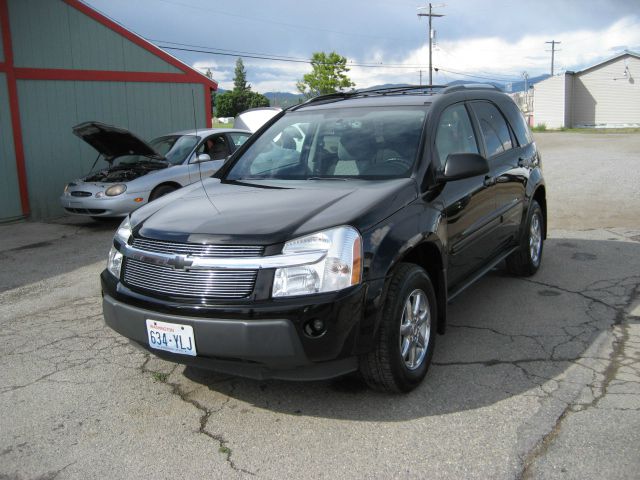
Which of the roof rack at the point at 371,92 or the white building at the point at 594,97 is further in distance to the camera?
the white building at the point at 594,97

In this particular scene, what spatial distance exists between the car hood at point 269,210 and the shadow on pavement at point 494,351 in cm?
104

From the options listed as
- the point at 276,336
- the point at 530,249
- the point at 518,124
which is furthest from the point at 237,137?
the point at 276,336

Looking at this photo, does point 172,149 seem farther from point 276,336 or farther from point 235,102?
point 235,102

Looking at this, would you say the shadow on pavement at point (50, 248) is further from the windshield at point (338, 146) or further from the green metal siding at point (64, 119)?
the windshield at point (338, 146)

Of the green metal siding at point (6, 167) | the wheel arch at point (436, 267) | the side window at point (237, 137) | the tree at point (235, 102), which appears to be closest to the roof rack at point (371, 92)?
the wheel arch at point (436, 267)

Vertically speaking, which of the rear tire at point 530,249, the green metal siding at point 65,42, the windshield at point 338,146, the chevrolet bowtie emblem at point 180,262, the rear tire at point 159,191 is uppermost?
the green metal siding at point 65,42

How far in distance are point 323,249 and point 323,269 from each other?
0.34 feet

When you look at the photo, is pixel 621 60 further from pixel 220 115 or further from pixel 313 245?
pixel 220 115

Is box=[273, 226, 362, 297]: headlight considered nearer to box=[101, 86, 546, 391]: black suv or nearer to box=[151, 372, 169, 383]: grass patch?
box=[101, 86, 546, 391]: black suv

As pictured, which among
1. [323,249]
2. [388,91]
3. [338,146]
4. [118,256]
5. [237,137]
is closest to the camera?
[323,249]

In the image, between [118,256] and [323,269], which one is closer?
[323,269]

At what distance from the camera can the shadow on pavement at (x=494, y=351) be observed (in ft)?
11.4

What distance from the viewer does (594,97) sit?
51.2 m

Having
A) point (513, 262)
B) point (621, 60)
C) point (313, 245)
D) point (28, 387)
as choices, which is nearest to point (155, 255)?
point (313, 245)
